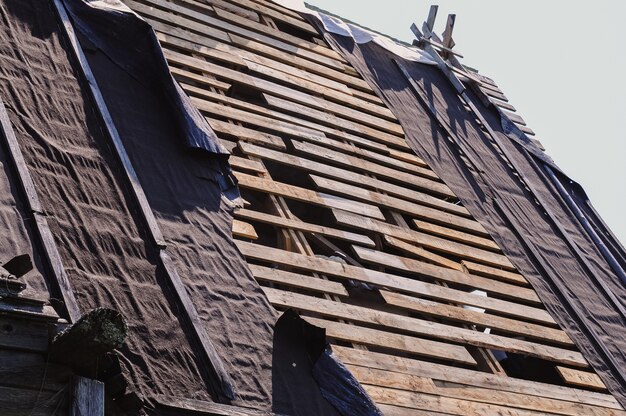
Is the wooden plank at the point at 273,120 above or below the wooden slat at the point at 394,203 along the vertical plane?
above

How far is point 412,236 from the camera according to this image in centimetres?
804

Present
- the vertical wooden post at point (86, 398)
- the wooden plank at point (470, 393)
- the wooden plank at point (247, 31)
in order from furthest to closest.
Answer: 1. the wooden plank at point (247, 31)
2. the wooden plank at point (470, 393)
3. the vertical wooden post at point (86, 398)

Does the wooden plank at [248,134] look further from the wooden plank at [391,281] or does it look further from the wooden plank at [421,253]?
the wooden plank at [391,281]

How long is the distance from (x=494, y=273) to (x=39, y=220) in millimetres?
4187

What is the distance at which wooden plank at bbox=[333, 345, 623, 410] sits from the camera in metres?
6.45

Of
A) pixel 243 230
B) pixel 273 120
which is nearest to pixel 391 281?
pixel 243 230

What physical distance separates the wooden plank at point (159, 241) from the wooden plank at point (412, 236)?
1.95 m

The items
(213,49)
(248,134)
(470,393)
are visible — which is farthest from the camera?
(213,49)

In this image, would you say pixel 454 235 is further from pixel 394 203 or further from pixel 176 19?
pixel 176 19

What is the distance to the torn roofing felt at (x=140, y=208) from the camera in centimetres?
531

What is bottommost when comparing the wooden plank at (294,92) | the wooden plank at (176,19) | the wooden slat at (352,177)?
the wooden slat at (352,177)

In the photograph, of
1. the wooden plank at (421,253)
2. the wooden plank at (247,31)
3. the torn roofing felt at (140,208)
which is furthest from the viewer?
the wooden plank at (247,31)

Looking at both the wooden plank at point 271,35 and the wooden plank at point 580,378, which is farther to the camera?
the wooden plank at point 271,35

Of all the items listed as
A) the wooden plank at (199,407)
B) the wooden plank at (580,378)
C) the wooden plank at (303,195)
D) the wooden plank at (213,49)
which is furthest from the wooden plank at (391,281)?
Result: the wooden plank at (213,49)
